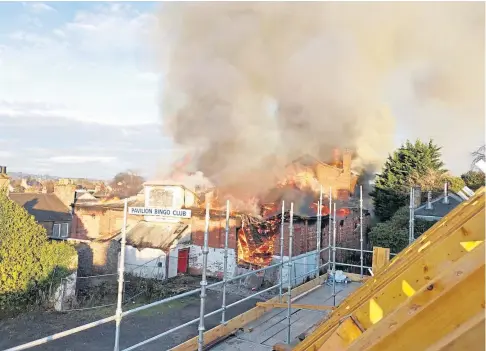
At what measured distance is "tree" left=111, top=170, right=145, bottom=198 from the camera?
24234 mm

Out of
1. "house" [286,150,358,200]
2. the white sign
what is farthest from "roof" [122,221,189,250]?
"house" [286,150,358,200]

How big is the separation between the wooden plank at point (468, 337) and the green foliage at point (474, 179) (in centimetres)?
2248

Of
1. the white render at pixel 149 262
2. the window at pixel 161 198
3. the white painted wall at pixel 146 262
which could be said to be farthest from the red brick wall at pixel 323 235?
the window at pixel 161 198

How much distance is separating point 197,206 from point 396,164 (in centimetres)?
1234

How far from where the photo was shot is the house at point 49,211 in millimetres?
20972

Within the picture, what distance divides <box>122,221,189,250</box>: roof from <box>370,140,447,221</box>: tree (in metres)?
11.6

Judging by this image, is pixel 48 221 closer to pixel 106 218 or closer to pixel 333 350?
pixel 106 218

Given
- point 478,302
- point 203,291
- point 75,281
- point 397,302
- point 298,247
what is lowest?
Answer: point 75,281

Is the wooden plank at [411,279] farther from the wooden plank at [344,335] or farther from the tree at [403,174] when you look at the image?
the tree at [403,174]

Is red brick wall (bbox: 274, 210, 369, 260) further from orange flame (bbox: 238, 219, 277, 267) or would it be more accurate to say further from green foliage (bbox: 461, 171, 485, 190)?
green foliage (bbox: 461, 171, 485, 190)

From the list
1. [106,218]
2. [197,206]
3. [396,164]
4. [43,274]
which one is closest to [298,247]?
[197,206]

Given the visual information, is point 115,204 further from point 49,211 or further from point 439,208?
point 439,208

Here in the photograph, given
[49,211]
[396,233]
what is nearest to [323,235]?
[396,233]

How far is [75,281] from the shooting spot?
12.7 metres
